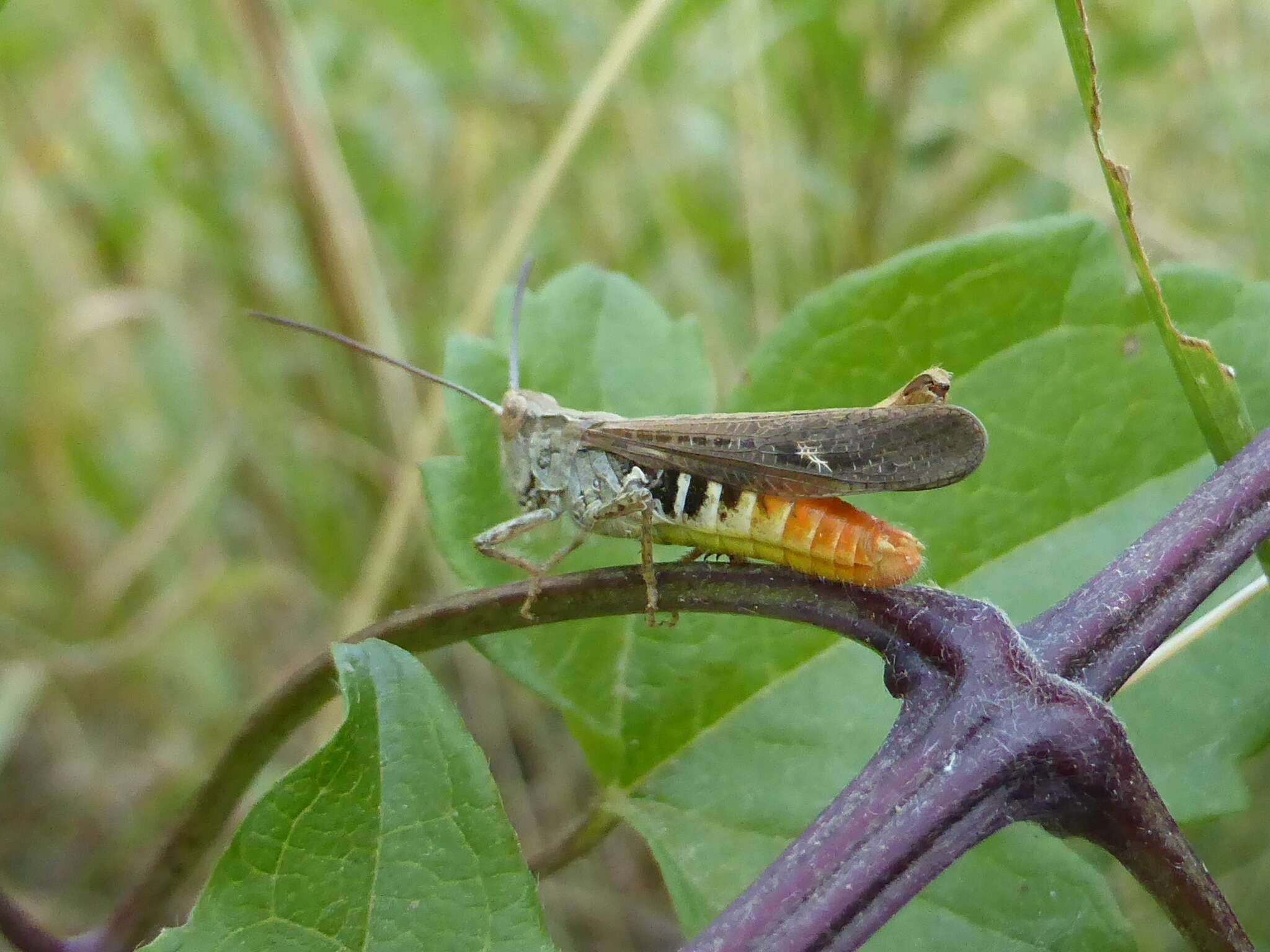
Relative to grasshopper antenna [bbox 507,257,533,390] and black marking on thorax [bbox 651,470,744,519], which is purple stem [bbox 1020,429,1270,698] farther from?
grasshopper antenna [bbox 507,257,533,390]

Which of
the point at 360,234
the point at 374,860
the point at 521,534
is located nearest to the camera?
the point at 374,860

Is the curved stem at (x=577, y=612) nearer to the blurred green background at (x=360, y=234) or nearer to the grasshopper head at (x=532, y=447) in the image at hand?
the grasshopper head at (x=532, y=447)

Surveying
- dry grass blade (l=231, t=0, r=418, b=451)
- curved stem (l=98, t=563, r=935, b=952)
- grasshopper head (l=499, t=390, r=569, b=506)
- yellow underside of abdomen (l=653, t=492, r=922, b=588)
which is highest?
dry grass blade (l=231, t=0, r=418, b=451)

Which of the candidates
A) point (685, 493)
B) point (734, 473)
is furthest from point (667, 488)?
point (734, 473)

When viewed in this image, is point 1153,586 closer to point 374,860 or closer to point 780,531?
point 780,531

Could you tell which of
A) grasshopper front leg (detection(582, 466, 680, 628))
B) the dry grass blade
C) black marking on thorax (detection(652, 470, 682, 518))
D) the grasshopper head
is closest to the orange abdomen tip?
grasshopper front leg (detection(582, 466, 680, 628))

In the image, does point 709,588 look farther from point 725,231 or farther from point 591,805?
point 725,231

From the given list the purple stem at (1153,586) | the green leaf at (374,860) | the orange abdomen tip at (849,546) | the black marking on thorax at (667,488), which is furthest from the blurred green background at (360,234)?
the purple stem at (1153,586)

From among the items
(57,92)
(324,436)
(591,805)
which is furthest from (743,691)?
(57,92)
